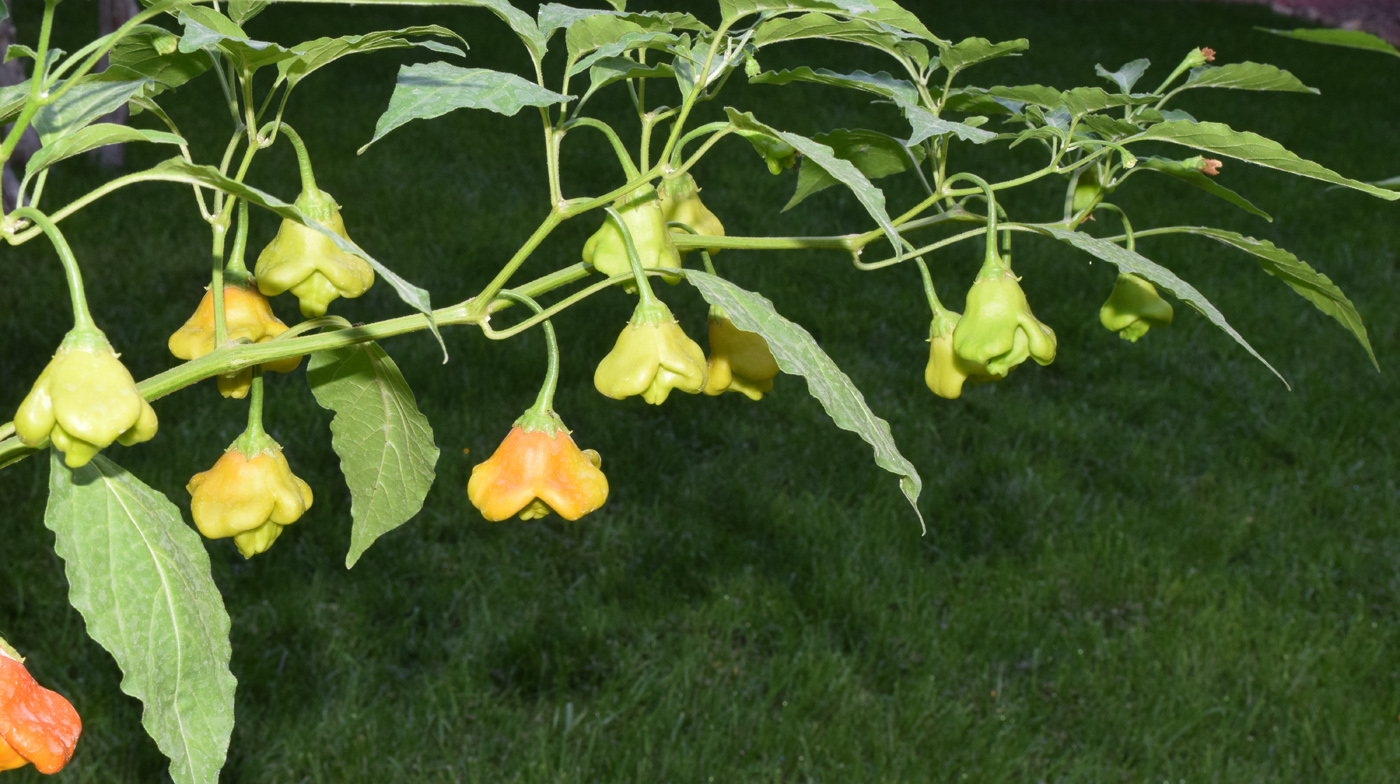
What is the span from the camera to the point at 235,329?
1021mm

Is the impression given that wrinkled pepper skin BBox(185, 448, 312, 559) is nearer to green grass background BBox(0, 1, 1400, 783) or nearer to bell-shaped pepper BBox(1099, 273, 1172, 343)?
bell-shaped pepper BBox(1099, 273, 1172, 343)

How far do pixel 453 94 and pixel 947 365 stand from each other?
20.2 inches

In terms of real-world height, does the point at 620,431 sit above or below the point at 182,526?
below

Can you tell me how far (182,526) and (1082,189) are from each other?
0.85 meters

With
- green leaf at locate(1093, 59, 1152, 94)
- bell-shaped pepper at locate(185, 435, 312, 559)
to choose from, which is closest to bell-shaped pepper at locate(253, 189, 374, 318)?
bell-shaped pepper at locate(185, 435, 312, 559)

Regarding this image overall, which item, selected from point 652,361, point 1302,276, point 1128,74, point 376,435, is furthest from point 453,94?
point 1128,74

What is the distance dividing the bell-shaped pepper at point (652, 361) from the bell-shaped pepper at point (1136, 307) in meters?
0.48

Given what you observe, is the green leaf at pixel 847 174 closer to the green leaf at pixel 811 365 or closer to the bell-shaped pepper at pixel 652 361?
the green leaf at pixel 811 365

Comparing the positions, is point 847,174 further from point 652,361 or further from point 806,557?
point 806,557

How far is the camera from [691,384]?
96cm

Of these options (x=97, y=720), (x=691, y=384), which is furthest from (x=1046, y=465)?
(x=691, y=384)

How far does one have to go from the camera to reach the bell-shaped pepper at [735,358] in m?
1.15

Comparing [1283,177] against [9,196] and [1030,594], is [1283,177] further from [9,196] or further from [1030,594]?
[9,196]

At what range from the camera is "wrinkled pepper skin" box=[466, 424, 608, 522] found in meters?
1.02
